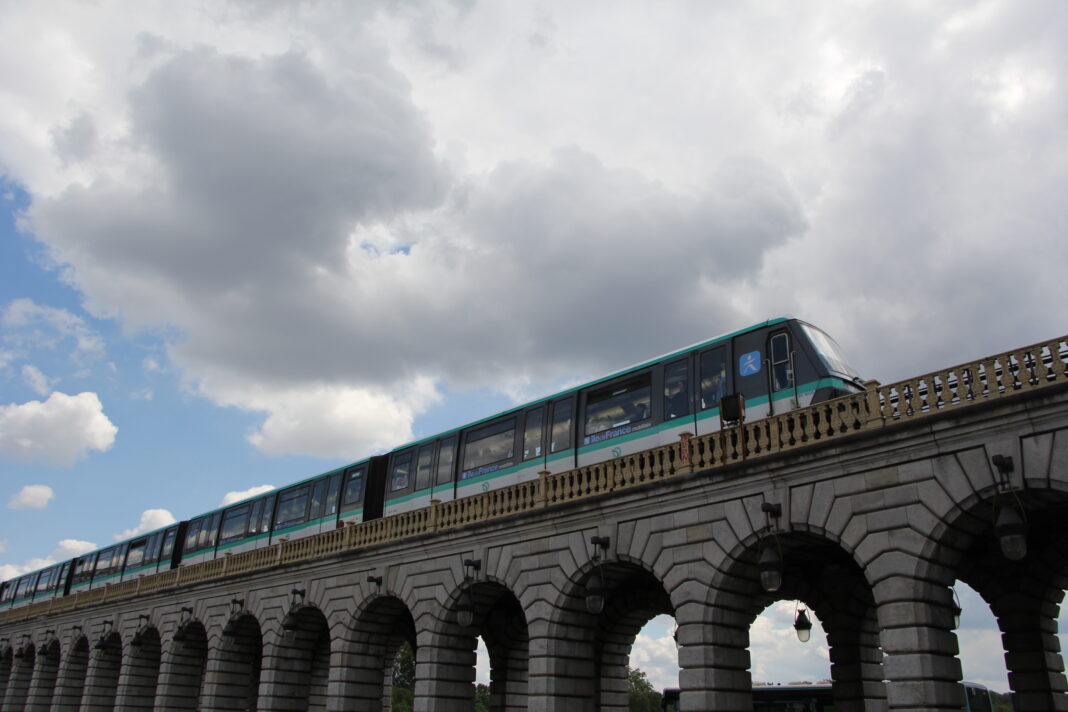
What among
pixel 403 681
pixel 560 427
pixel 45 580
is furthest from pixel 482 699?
pixel 560 427

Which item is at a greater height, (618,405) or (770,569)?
(618,405)

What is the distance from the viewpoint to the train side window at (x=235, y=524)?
3638 centimetres

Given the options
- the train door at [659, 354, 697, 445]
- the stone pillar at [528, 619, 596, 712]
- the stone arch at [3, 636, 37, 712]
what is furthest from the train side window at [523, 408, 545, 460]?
the stone arch at [3, 636, 37, 712]

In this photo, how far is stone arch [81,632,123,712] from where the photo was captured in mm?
39281

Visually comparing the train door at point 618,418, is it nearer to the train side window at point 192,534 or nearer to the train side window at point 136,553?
the train side window at point 192,534

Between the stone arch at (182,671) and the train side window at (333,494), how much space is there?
767 centimetres

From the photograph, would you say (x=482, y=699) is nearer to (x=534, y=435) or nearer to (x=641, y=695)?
(x=641, y=695)

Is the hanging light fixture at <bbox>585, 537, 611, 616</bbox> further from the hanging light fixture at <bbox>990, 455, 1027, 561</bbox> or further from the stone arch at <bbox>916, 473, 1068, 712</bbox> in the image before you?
the hanging light fixture at <bbox>990, 455, 1027, 561</bbox>

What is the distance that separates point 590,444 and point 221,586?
17913 mm

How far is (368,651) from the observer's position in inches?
1009

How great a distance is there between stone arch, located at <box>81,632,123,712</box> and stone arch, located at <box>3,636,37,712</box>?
9.61m

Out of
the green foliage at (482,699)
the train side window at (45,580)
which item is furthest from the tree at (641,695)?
the train side window at (45,580)

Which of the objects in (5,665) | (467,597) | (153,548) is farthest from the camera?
(5,665)

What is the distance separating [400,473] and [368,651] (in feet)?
20.0
